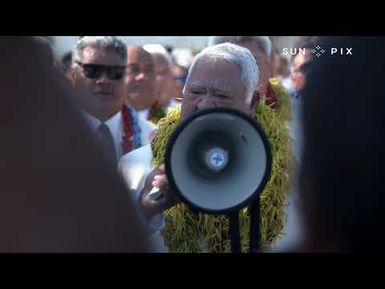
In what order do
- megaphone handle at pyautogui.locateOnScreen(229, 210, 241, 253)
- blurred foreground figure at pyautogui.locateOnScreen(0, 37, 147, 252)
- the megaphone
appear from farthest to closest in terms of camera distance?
blurred foreground figure at pyautogui.locateOnScreen(0, 37, 147, 252) < megaphone handle at pyautogui.locateOnScreen(229, 210, 241, 253) < the megaphone

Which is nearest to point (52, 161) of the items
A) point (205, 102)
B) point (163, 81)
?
point (163, 81)

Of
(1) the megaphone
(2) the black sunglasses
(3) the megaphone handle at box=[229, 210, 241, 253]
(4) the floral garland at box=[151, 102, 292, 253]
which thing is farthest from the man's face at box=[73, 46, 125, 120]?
(3) the megaphone handle at box=[229, 210, 241, 253]

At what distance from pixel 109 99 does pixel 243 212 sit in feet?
2.22

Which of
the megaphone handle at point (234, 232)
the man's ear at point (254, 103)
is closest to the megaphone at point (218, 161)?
the megaphone handle at point (234, 232)

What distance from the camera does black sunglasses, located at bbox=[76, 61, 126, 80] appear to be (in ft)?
9.61

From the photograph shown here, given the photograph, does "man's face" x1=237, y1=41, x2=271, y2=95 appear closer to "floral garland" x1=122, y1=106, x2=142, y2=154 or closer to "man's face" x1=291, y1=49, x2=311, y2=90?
"man's face" x1=291, y1=49, x2=311, y2=90

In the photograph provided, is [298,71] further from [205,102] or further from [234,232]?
[234,232]

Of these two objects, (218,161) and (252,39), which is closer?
(218,161)

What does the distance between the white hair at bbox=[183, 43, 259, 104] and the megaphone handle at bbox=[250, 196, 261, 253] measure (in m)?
0.40

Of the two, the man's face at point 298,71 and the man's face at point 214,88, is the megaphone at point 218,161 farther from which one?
the man's face at point 298,71

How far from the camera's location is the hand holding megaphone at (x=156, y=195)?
2863 mm

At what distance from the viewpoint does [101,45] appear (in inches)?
116
